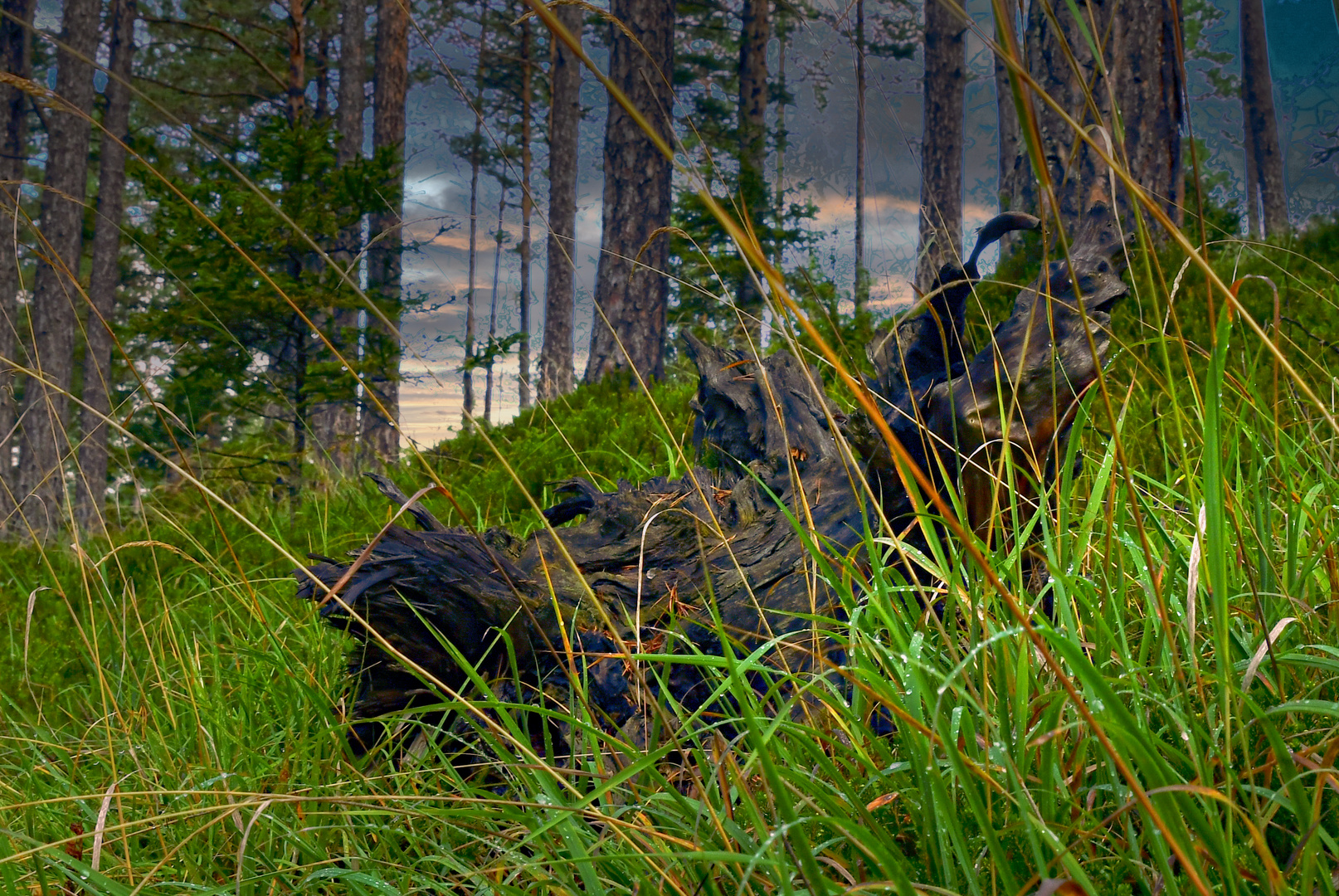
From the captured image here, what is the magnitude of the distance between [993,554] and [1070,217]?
16.9 ft

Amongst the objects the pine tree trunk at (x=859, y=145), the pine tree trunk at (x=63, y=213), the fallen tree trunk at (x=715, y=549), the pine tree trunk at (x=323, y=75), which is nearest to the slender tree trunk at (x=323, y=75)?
the pine tree trunk at (x=323, y=75)

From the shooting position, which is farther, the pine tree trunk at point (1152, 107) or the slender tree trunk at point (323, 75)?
the slender tree trunk at point (323, 75)

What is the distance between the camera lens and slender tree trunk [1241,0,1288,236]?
50.9ft

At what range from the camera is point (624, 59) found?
763cm

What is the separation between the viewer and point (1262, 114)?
16656 millimetres

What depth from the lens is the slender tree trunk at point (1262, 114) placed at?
15516mm

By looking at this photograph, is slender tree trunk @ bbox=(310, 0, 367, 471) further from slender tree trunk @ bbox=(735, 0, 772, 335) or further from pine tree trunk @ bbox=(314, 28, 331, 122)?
slender tree trunk @ bbox=(735, 0, 772, 335)

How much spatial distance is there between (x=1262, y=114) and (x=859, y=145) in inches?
690

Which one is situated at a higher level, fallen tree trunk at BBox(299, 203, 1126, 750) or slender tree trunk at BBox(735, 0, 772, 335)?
slender tree trunk at BBox(735, 0, 772, 335)

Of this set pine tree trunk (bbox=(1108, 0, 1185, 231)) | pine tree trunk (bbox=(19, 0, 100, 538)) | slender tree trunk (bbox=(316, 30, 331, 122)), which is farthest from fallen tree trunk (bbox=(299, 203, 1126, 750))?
slender tree trunk (bbox=(316, 30, 331, 122))

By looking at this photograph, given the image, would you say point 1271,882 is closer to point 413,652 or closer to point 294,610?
point 413,652

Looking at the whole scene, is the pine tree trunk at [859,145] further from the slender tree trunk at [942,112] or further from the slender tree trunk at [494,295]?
the slender tree trunk at [494,295]

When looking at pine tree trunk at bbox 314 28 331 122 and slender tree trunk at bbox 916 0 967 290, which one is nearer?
slender tree trunk at bbox 916 0 967 290

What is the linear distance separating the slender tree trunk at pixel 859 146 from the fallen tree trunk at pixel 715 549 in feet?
1.35
